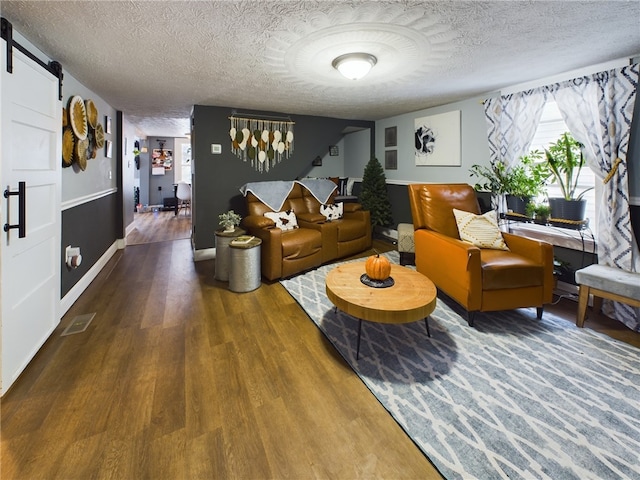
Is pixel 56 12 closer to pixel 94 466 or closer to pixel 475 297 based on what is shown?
pixel 94 466

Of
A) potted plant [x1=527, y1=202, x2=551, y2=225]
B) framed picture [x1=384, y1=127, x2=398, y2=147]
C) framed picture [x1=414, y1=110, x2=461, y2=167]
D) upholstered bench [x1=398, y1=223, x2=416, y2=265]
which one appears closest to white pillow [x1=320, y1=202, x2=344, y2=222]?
upholstered bench [x1=398, y1=223, x2=416, y2=265]

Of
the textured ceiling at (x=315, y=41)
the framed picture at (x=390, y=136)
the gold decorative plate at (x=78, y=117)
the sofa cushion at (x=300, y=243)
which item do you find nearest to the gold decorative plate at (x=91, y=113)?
the gold decorative plate at (x=78, y=117)

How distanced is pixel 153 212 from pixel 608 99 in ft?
30.6

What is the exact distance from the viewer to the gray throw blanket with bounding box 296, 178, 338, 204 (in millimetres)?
4668

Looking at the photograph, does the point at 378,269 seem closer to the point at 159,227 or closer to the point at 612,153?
the point at 612,153

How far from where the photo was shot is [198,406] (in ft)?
5.47

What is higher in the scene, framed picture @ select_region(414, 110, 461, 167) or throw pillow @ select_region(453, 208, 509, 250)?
framed picture @ select_region(414, 110, 461, 167)

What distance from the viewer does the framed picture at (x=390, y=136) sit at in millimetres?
5215

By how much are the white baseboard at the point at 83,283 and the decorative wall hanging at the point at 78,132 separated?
1.14 metres

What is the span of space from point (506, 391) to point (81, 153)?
3911 millimetres

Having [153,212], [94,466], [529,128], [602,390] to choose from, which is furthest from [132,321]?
[153,212]

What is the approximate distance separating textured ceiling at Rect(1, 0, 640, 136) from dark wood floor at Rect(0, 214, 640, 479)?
2.12 m

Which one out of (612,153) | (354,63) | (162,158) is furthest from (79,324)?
(162,158)

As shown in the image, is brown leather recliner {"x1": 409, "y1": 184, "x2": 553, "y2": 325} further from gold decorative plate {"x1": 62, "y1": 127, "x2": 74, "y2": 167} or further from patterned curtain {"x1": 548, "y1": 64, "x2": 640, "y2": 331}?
gold decorative plate {"x1": 62, "y1": 127, "x2": 74, "y2": 167}
